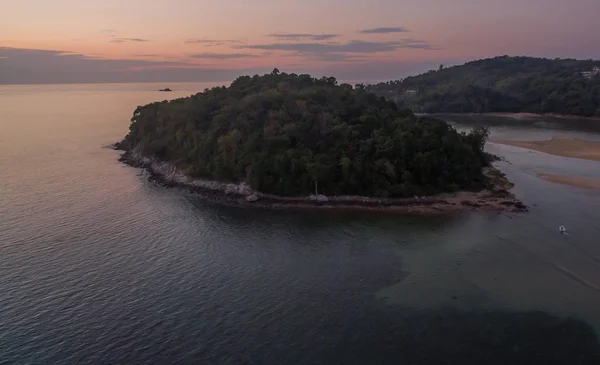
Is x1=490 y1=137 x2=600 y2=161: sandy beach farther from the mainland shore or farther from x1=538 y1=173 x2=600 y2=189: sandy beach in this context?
x1=538 y1=173 x2=600 y2=189: sandy beach

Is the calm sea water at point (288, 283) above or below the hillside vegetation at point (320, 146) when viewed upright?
below

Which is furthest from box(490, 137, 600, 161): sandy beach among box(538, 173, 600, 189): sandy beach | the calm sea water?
the calm sea water

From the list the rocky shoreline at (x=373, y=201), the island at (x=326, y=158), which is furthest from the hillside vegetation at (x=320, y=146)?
the rocky shoreline at (x=373, y=201)

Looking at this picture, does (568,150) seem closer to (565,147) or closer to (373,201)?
(565,147)

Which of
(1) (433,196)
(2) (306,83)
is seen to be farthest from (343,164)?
(2) (306,83)

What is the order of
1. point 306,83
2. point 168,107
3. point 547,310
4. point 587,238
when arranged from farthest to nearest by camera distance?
1. point 306,83
2. point 168,107
3. point 587,238
4. point 547,310

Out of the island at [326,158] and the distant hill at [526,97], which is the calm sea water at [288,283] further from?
the distant hill at [526,97]

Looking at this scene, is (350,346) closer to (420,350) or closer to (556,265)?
(420,350)
